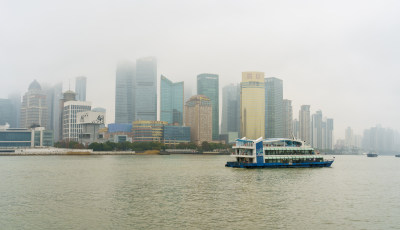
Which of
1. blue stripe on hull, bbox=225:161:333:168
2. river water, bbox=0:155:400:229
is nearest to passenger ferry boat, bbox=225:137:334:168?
blue stripe on hull, bbox=225:161:333:168

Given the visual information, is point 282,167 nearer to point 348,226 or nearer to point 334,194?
point 334,194

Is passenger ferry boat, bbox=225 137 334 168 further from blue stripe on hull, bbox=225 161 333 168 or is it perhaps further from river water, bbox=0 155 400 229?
river water, bbox=0 155 400 229

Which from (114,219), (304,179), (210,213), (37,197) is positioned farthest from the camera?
(304,179)

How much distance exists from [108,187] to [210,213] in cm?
3108

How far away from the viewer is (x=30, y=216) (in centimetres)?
4744

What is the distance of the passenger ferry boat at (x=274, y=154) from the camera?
4363 inches

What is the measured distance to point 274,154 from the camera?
113312 millimetres

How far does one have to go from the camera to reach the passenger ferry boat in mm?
110812

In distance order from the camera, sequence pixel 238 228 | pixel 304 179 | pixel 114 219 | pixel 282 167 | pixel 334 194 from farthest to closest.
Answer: pixel 282 167 < pixel 304 179 < pixel 334 194 < pixel 114 219 < pixel 238 228

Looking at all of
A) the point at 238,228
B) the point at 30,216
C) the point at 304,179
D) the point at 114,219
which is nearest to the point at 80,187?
the point at 30,216

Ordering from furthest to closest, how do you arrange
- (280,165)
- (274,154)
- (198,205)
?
(274,154) → (280,165) → (198,205)

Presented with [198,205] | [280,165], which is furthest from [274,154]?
[198,205]

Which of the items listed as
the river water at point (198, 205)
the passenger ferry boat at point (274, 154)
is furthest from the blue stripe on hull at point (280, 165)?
the river water at point (198, 205)

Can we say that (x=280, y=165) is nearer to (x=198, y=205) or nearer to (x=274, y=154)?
(x=274, y=154)
